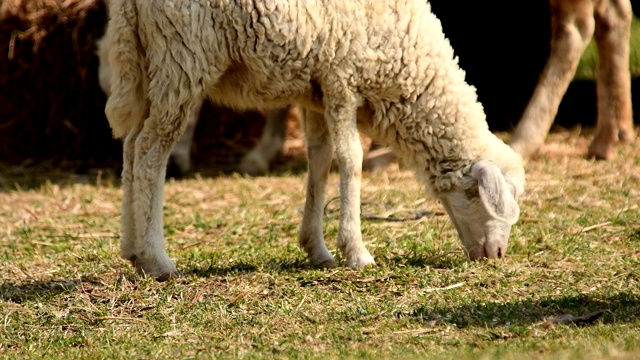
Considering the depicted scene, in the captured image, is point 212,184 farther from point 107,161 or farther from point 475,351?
point 475,351

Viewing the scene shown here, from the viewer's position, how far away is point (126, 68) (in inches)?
210

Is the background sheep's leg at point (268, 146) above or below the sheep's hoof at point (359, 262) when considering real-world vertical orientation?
above

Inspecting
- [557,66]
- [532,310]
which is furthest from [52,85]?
[532,310]

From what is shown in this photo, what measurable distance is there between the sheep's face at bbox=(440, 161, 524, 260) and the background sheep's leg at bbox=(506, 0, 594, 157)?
271cm

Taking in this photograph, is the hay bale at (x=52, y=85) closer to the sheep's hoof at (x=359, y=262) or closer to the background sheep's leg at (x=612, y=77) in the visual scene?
the background sheep's leg at (x=612, y=77)

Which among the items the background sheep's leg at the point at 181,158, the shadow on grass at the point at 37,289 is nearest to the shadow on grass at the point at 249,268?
the shadow on grass at the point at 37,289

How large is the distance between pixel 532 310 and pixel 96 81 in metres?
6.23

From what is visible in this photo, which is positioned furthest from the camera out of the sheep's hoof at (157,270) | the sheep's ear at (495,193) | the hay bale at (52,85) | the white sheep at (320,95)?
the hay bale at (52,85)

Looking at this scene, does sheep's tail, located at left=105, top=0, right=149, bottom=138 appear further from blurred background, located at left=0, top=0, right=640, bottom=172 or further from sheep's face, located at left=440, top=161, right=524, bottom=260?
blurred background, located at left=0, top=0, right=640, bottom=172

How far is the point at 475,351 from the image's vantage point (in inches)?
170

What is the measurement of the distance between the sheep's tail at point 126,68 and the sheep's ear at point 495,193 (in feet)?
5.85

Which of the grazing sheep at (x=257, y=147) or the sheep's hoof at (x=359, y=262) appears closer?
the sheep's hoof at (x=359, y=262)

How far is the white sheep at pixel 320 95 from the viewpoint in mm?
5219

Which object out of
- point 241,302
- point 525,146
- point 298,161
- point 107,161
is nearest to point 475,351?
point 241,302
